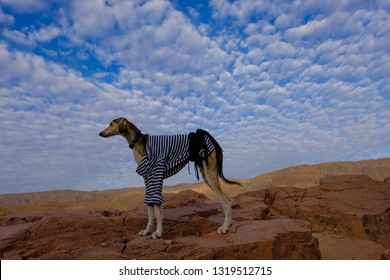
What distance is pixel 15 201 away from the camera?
39438 mm

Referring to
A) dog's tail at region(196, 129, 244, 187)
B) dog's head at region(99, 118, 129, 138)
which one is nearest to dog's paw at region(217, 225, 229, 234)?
dog's tail at region(196, 129, 244, 187)

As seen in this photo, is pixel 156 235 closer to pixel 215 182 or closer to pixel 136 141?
pixel 215 182

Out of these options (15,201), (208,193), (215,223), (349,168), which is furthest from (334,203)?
(15,201)

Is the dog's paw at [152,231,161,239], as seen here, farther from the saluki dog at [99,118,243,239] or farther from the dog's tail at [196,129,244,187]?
the dog's tail at [196,129,244,187]

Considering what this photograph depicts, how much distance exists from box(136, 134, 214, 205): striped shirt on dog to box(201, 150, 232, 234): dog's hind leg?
0.64 ft

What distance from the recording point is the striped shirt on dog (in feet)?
21.9

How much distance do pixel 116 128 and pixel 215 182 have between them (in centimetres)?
249

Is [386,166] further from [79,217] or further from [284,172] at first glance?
[79,217]

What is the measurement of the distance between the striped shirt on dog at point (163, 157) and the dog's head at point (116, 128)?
63 cm

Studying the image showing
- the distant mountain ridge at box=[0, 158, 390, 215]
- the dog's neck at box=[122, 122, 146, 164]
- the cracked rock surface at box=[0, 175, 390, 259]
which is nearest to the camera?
the cracked rock surface at box=[0, 175, 390, 259]

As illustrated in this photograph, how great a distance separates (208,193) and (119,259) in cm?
2615

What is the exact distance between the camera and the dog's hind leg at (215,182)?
266 inches

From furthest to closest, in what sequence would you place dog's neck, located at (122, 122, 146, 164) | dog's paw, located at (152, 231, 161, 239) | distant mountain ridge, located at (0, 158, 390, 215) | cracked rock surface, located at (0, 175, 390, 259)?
1. distant mountain ridge, located at (0, 158, 390, 215)
2. dog's neck, located at (122, 122, 146, 164)
3. dog's paw, located at (152, 231, 161, 239)
4. cracked rock surface, located at (0, 175, 390, 259)

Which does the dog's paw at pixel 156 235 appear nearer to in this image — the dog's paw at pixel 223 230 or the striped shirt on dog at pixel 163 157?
the striped shirt on dog at pixel 163 157
